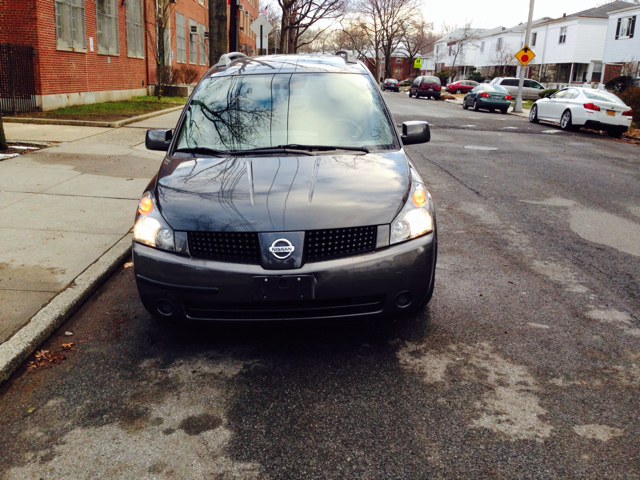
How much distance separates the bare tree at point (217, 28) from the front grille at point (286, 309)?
1159 cm

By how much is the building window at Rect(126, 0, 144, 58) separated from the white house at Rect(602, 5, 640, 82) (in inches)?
1265

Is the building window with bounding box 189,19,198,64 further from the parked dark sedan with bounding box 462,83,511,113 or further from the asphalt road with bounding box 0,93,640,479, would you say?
the asphalt road with bounding box 0,93,640,479

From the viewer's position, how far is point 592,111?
19.3 metres

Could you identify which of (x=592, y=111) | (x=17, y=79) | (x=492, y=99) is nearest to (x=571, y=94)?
(x=592, y=111)

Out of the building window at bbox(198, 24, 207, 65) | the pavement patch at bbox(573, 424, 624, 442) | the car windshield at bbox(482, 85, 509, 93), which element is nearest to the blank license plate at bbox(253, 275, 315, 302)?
the pavement patch at bbox(573, 424, 624, 442)

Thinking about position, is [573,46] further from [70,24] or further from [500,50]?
[70,24]

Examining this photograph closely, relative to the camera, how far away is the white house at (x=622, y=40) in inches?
1660

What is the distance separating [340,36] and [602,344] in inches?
4351

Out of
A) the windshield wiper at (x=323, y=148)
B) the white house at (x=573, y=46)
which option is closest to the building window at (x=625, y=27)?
the white house at (x=573, y=46)

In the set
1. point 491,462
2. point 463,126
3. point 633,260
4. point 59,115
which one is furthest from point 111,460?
point 463,126

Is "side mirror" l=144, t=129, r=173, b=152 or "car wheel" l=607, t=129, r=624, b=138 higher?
"side mirror" l=144, t=129, r=173, b=152

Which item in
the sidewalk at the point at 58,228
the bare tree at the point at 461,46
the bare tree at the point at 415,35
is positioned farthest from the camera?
the bare tree at the point at 415,35

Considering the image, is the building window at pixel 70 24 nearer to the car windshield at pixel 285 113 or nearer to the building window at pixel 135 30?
the building window at pixel 135 30

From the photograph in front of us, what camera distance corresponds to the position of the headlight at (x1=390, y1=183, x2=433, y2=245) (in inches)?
141
